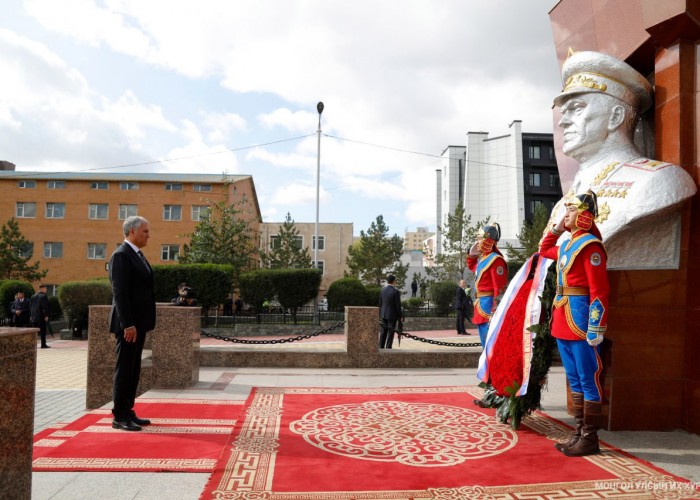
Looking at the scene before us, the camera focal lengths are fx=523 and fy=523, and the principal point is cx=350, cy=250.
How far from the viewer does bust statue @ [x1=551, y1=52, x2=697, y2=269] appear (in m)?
4.65

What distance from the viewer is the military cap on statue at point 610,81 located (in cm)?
523

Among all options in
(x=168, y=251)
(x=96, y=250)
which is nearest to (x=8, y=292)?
(x=168, y=251)

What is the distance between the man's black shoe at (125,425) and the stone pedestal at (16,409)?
2.09 meters

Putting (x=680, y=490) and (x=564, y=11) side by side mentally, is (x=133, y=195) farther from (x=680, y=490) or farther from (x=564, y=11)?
(x=680, y=490)

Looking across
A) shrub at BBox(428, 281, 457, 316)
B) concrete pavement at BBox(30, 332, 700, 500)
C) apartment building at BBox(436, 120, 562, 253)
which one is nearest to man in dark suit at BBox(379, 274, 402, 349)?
concrete pavement at BBox(30, 332, 700, 500)

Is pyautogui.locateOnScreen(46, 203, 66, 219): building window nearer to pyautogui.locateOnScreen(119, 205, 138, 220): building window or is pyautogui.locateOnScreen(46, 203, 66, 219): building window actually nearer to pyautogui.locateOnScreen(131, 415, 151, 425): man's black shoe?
pyautogui.locateOnScreen(119, 205, 138, 220): building window

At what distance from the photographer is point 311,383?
289 inches

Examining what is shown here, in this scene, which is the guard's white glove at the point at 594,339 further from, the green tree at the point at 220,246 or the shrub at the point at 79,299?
the green tree at the point at 220,246

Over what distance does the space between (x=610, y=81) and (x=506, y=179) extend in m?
43.0

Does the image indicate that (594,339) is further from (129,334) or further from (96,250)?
(96,250)

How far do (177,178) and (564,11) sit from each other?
3652cm

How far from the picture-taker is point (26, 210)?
129 feet

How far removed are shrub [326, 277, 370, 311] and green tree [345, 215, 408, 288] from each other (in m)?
14.1

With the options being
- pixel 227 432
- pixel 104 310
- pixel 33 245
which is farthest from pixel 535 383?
pixel 33 245
